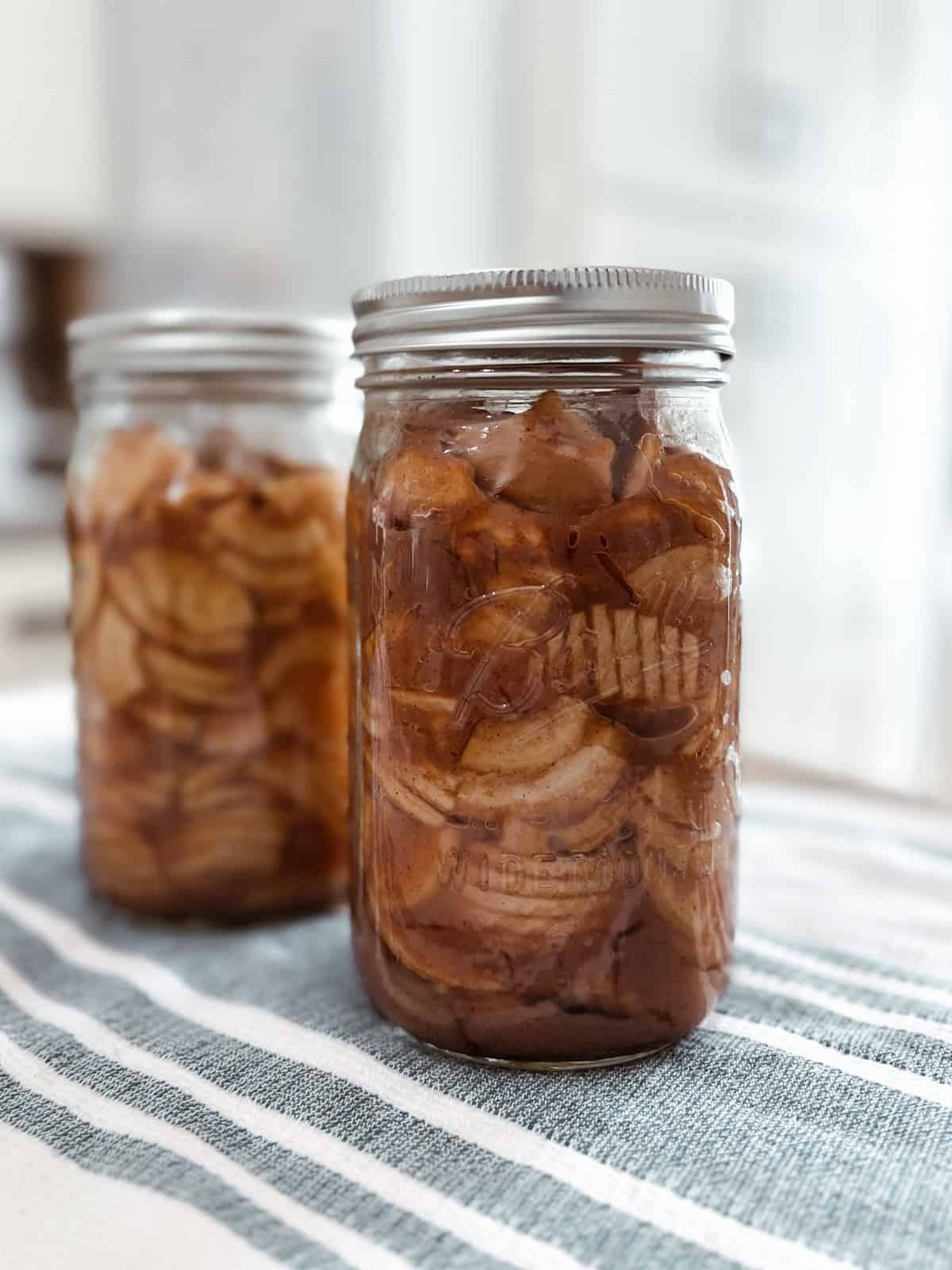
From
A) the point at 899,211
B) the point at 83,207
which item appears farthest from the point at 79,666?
the point at 899,211

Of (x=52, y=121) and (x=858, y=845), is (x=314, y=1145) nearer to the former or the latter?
(x=858, y=845)

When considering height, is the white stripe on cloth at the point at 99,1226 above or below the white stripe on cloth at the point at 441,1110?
below

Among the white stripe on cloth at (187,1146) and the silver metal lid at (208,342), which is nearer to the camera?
A: the white stripe on cloth at (187,1146)

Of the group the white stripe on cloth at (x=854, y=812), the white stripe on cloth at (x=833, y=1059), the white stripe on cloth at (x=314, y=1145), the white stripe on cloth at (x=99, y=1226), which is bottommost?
the white stripe on cloth at (x=99, y=1226)

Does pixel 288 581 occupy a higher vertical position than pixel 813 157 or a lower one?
lower

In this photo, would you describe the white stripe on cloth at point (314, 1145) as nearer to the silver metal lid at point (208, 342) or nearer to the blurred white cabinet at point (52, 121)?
the silver metal lid at point (208, 342)

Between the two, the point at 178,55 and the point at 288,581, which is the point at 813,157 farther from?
the point at 288,581

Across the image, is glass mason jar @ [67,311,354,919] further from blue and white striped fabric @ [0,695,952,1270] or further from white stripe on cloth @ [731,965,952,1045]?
white stripe on cloth @ [731,965,952,1045]

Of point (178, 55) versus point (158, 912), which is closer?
point (158, 912)

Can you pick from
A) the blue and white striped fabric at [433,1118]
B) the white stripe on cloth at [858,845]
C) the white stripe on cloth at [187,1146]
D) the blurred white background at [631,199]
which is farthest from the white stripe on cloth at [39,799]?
the blurred white background at [631,199]
